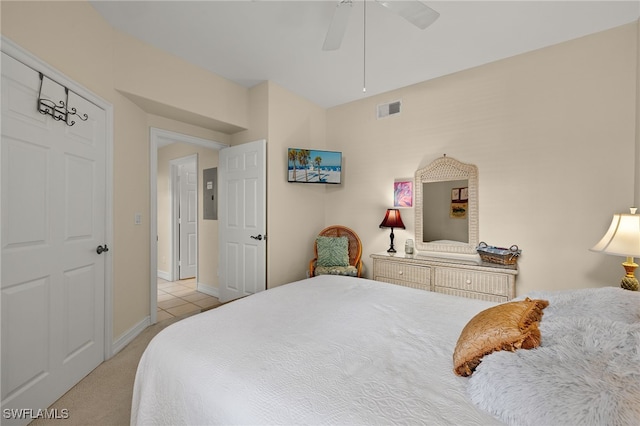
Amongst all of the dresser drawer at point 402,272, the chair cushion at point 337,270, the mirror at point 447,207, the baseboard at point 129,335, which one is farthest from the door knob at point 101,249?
the mirror at point 447,207

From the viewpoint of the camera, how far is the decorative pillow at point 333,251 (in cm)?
347

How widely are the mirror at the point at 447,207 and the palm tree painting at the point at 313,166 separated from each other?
3.56ft

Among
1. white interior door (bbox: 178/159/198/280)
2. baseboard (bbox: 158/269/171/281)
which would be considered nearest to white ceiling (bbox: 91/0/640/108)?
white interior door (bbox: 178/159/198/280)

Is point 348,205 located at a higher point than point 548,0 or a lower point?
lower

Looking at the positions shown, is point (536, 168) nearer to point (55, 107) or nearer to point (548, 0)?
point (548, 0)

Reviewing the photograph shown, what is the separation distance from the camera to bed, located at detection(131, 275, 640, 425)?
2.29ft

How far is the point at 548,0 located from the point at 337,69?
1.80 meters

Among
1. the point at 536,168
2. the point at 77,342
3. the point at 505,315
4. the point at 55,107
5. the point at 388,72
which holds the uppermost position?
the point at 388,72

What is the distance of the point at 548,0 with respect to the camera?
2.02 metres

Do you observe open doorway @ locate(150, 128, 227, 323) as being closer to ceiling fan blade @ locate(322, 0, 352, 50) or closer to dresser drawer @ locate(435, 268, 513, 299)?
ceiling fan blade @ locate(322, 0, 352, 50)

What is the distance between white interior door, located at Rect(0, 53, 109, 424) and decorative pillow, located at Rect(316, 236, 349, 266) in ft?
7.28

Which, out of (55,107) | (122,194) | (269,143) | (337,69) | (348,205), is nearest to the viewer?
(55,107)

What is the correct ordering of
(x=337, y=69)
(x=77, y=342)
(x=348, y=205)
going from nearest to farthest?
(x=77, y=342) → (x=337, y=69) → (x=348, y=205)

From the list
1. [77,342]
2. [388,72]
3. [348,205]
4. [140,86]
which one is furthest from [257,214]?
[388,72]
